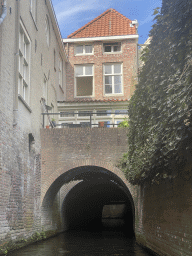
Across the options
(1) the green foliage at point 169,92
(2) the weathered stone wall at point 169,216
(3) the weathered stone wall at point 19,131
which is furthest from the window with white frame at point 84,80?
(1) the green foliage at point 169,92

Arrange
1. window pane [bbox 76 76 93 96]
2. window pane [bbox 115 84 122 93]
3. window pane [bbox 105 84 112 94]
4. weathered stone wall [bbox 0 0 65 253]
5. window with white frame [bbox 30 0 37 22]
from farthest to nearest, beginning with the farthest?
window pane [bbox 76 76 93 96], window pane [bbox 105 84 112 94], window pane [bbox 115 84 122 93], window with white frame [bbox 30 0 37 22], weathered stone wall [bbox 0 0 65 253]

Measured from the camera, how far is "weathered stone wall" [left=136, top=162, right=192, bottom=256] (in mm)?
6657

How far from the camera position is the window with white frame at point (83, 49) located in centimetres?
2325

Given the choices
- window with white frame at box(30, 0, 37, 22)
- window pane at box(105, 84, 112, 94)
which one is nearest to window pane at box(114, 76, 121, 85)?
window pane at box(105, 84, 112, 94)

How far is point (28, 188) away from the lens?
11.8 metres

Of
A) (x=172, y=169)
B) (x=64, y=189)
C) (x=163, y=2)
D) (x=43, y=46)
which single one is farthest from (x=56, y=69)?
(x=172, y=169)

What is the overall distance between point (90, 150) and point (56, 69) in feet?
24.6

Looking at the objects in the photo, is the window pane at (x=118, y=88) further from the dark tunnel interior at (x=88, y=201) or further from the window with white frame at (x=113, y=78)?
the dark tunnel interior at (x=88, y=201)

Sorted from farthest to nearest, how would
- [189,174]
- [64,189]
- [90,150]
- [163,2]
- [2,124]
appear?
[64,189] < [90,150] < [2,124] < [163,2] < [189,174]

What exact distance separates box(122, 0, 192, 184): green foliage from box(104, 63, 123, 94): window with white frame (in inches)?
511

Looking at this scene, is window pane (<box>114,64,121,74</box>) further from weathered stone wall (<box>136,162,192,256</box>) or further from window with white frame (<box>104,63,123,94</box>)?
weathered stone wall (<box>136,162,192,256</box>)

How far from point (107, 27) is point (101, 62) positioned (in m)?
3.50

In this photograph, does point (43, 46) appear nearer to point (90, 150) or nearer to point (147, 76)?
point (90, 150)

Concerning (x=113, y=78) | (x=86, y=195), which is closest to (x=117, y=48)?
(x=113, y=78)
